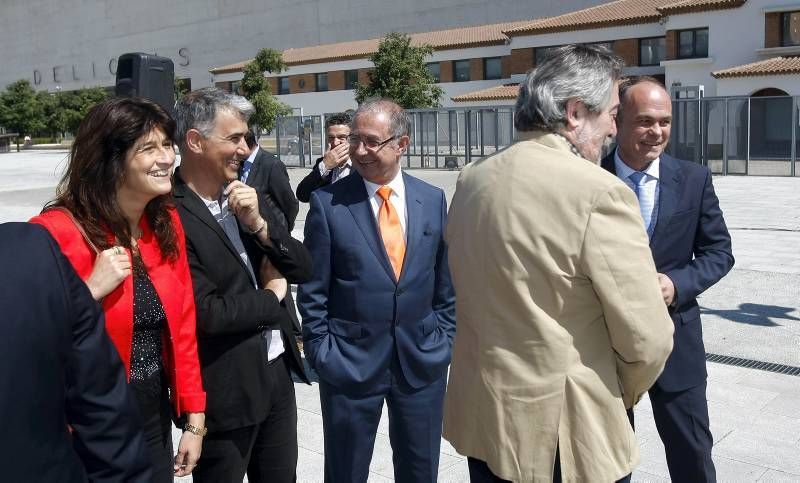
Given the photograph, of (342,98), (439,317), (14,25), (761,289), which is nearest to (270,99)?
(342,98)

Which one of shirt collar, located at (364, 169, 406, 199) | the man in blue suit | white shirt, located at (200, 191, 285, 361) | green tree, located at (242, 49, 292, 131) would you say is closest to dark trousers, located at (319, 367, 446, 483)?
the man in blue suit

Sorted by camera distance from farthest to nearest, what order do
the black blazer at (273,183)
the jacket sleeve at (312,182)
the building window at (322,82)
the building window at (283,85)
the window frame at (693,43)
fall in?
the building window at (283,85) < the building window at (322,82) < the window frame at (693,43) < the jacket sleeve at (312,182) < the black blazer at (273,183)

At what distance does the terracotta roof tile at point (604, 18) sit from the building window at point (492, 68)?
3.26 meters

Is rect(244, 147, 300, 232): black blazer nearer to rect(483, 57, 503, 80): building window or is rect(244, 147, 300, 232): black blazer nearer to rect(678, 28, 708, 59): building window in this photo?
rect(678, 28, 708, 59): building window

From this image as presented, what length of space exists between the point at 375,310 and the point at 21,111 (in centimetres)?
7026

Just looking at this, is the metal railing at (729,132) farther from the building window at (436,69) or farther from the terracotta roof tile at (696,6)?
the building window at (436,69)

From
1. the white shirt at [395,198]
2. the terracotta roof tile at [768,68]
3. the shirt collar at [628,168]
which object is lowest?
the white shirt at [395,198]

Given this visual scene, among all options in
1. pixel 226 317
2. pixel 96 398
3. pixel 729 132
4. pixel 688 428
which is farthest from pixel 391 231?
pixel 729 132

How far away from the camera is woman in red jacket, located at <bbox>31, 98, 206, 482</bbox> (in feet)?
7.67

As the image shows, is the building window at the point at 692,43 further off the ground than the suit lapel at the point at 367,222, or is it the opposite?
the building window at the point at 692,43

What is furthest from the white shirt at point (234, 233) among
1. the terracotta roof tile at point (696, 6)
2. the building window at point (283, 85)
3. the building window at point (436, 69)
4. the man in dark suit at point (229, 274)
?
the building window at point (283, 85)

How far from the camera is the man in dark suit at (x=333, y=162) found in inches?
198

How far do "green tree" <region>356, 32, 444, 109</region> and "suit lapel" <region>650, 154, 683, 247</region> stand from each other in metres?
34.8

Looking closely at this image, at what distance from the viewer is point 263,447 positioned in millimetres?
3057
